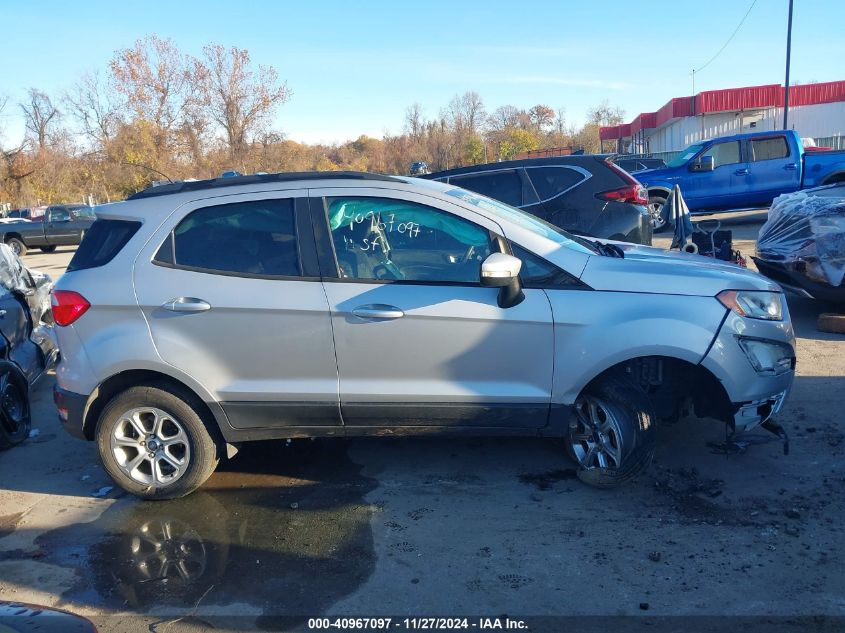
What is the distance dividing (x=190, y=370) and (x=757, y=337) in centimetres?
335

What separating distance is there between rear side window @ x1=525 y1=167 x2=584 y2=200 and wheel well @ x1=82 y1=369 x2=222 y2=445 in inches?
215

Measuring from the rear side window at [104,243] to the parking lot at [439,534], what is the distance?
154 cm

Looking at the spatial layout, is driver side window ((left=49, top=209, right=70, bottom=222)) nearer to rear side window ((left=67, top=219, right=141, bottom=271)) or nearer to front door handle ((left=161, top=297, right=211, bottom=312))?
rear side window ((left=67, top=219, right=141, bottom=271))

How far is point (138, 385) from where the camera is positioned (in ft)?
14.5

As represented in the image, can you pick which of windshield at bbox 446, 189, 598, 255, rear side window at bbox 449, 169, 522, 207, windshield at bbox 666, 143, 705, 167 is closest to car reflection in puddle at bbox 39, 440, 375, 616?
windshield at bbox 446, 189, 598, 255

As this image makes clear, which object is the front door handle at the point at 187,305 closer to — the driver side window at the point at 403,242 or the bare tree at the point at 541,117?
the driver side window at the point at 403,242

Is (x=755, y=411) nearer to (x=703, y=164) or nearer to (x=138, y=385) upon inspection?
(x=138, y=385)

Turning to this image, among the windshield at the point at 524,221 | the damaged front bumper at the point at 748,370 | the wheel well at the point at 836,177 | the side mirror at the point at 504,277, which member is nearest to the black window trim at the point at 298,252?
the windshield at the point at 524,221

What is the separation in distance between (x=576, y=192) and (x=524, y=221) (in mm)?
4118

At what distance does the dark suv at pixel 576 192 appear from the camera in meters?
8.39

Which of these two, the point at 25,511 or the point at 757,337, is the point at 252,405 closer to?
the point at 25,511

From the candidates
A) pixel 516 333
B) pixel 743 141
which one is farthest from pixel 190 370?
pixel 743 141

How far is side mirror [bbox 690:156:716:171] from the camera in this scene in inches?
632

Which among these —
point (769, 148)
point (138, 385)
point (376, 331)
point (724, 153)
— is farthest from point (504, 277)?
point (769, 148)
